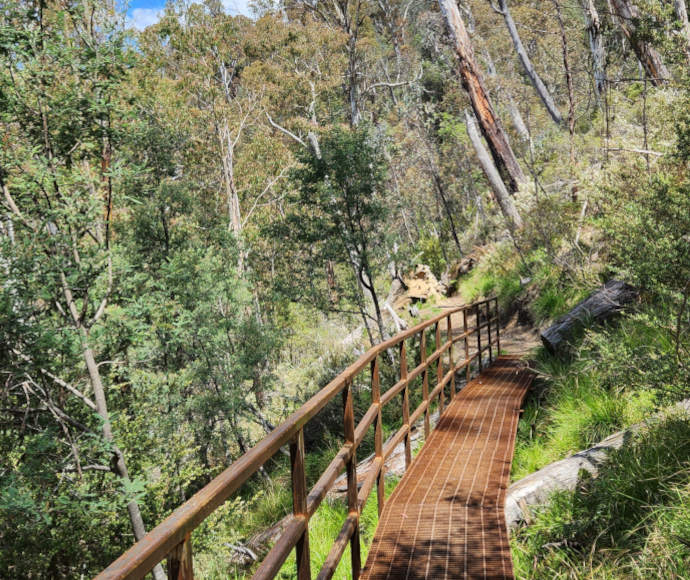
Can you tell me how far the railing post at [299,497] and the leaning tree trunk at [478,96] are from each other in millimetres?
11977

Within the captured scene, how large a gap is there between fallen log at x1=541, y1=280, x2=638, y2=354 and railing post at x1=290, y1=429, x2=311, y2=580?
228 inches

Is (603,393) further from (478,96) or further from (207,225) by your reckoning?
(207,225)

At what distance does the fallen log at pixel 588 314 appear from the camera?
6.86m

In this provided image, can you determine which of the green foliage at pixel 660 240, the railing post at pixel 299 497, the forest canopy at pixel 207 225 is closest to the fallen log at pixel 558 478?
the forest canopy at pixel 207 225

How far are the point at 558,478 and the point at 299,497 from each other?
2755 mm

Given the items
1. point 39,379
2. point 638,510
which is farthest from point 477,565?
point 39,379

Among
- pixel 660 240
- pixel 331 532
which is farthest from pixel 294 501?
pixel 331 532

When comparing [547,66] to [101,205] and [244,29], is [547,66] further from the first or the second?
[101,205]

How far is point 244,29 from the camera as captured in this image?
25.2 m

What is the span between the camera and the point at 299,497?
209 centimetres

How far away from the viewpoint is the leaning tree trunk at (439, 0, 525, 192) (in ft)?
42.6

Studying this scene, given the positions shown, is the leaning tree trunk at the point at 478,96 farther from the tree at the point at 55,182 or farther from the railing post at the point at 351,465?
the railing post at the point at 351,465

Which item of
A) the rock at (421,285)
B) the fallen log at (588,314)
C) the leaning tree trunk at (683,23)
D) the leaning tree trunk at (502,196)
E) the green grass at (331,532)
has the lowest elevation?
the green grass at (331,532)

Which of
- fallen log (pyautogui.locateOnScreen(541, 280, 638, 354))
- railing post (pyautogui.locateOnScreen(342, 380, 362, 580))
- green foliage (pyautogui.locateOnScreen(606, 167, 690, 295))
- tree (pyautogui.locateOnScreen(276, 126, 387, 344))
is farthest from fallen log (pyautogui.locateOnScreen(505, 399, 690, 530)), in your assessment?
tree (pyautogui.locateOnScreen(276, 126, 387, 344))
